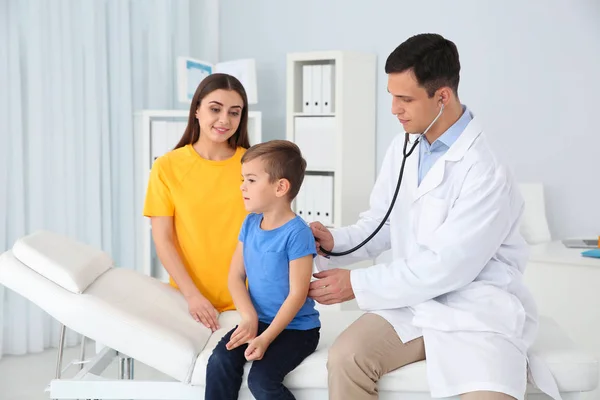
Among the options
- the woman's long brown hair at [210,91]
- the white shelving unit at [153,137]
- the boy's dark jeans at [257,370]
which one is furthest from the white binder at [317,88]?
the boy's dark jeans at [257,370]

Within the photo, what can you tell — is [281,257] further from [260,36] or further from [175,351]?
[260,36]

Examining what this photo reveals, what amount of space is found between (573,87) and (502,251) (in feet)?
5.76

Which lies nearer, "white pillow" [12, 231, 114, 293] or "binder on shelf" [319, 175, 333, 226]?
"white pillow" [12, 231, 114, 293]

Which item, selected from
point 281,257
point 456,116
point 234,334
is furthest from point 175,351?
point 456,116

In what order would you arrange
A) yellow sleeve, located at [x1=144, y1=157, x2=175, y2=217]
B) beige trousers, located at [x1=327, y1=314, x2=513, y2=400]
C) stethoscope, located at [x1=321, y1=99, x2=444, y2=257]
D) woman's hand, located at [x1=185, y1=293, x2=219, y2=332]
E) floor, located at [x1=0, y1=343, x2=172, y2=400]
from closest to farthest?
beige trousers, located at [x1=327, y1=314, x2=513, y2=400] < stethoscope, located at [x1=321, y1=99, x2=444, y2=257] < woman's hand, located at [x1=185, y1=293, x2=219, y2=332] < yellow sleeve, located at [x1=144, y1=157, x2=175, y2=217] < floor, located at [x1=0, y1=343, x2=172, y2=400]

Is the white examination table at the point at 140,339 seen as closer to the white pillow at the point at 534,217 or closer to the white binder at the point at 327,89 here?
the white pillow at the point at 534,217

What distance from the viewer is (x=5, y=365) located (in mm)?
3217

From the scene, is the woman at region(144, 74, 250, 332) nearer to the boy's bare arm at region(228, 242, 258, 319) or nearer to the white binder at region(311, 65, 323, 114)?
the boy's bare arm at region(228, 242, 258, 319)

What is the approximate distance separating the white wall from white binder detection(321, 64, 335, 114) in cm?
31

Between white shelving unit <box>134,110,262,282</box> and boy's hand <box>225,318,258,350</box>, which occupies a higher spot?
white shelving unit <box>134,110,262,282</box>

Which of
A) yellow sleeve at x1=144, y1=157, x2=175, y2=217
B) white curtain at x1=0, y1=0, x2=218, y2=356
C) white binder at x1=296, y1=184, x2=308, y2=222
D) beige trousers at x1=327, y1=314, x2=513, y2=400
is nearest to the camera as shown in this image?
beige trousers at x1=327, y1=314, x2=513, y2=400

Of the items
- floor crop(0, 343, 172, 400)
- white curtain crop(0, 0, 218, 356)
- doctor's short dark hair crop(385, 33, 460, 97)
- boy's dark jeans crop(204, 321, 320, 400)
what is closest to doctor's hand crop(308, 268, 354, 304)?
boy's dark jeans crop(204, 321, 320, 400)

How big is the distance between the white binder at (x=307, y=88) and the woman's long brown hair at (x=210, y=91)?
4.75 feet

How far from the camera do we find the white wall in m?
3.21
